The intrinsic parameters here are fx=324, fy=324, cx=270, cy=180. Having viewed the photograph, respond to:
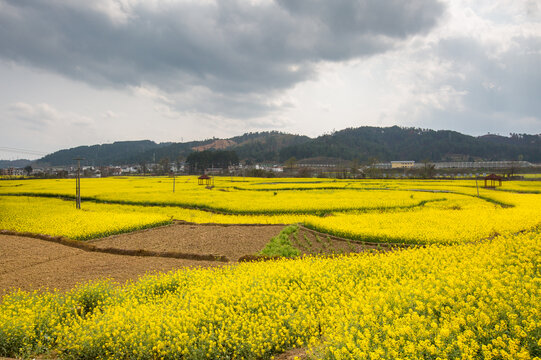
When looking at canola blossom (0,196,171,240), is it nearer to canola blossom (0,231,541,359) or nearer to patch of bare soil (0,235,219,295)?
patch of bare soil (0,235,219,295)

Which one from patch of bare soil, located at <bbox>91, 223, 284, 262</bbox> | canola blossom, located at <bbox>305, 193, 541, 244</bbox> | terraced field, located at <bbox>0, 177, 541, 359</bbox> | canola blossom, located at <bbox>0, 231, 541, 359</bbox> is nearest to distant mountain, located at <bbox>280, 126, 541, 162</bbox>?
canola blossom, located at <bbox>305, 193, 541, 244</bbox>

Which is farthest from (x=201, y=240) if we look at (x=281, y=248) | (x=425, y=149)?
(x=425, y=149)

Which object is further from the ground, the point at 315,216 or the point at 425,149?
the point at 425,149

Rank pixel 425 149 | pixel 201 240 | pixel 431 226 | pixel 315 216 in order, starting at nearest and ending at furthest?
pixel 201 240 < pixel 431 226 < pixel 315 216 < pixel 425 149

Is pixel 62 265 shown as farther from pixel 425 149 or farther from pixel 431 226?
pixel 425 149

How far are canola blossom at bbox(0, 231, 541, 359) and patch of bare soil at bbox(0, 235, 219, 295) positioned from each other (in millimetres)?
2246

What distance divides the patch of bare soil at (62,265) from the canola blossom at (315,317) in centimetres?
225

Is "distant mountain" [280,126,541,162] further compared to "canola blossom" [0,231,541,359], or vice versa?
"distant mountain" [280,126,541,162]

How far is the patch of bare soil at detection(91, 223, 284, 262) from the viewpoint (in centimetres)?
1470

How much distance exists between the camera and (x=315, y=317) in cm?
634

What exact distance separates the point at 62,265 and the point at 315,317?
1037cm

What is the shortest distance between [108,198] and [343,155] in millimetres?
117980

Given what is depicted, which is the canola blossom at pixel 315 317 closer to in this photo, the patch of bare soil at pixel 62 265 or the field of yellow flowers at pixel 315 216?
the patch of bare soil at pixel 62 265

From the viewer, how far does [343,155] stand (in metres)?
140
